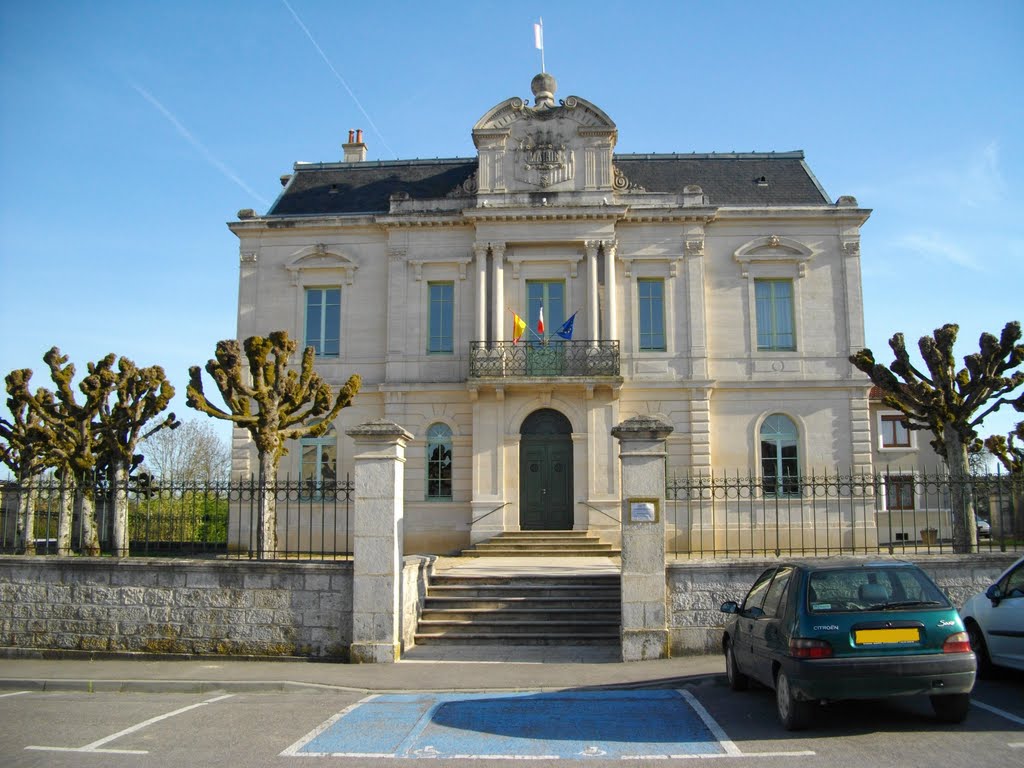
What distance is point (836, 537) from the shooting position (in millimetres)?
22375

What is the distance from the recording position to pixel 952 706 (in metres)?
7.53

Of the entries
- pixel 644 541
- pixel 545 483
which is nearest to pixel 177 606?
pixel 644 541

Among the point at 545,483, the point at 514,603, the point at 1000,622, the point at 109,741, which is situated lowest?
the point at 109,741

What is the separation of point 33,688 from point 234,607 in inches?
97.2

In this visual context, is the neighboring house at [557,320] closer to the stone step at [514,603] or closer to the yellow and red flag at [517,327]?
the yellow and red flag at [517,327]

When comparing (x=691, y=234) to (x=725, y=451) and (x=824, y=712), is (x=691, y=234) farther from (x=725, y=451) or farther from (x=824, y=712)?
(x=824, y=712)

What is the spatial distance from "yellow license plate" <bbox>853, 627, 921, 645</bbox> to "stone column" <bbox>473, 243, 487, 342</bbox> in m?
16.7

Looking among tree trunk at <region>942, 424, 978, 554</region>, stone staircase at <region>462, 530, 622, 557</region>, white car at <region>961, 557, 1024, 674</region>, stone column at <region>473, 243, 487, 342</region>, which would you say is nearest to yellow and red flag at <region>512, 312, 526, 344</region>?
stone column at <region>473, 243, 487, 342</region>

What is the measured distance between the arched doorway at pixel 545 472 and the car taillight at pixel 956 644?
15410mm

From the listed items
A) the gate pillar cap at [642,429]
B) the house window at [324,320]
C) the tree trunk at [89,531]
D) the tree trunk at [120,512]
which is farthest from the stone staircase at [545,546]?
the gate pillar cap at [642,429]

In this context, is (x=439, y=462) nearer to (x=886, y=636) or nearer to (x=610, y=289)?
(x=610, y=289)

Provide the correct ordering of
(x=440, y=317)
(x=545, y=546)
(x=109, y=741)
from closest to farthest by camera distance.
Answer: (x=109, y=741) < (x=545, y=546) < (x=440, y=317)

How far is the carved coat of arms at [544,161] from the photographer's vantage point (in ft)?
77.2

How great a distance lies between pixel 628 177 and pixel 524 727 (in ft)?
66.0
